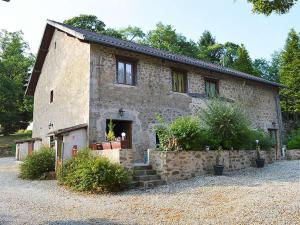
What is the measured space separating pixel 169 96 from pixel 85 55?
4.42 m

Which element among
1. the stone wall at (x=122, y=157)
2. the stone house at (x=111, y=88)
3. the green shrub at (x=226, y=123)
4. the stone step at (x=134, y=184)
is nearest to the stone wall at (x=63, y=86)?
the stone house at (x=111, y=88)

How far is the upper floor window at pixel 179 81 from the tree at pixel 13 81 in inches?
759

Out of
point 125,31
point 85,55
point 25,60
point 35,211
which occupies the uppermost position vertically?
point 125,31

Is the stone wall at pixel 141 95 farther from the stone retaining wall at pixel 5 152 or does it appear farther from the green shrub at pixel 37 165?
the stone retaining wall at pixel 5 152

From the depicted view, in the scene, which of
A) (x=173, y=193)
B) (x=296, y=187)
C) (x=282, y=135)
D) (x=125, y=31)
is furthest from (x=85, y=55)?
(x=125, y=31)

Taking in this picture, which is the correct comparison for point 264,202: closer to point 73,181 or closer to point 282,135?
point 73,181

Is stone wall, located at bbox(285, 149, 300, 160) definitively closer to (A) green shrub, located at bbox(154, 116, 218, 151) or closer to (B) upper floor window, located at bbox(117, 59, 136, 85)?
(A) green shrub, located at bbox(154, 116, 218, 151)

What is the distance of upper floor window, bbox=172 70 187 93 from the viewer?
50.2 feet

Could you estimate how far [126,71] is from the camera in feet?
44.8

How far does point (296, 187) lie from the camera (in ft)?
27.0

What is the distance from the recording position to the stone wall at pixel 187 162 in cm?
985

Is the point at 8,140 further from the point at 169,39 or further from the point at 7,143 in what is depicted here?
the point at 169,39

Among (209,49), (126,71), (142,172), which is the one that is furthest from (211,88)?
(209,49)

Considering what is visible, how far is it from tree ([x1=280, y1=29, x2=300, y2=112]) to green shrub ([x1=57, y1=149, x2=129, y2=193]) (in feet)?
68.9
